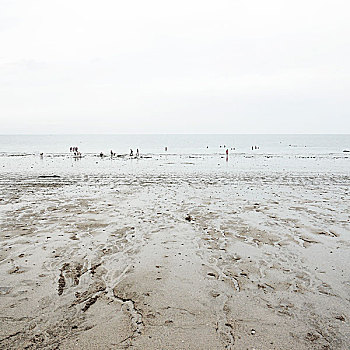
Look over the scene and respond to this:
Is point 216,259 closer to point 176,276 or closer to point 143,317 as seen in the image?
point 176,276

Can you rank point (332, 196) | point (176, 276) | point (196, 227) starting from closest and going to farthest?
point (176, 276)
point (196, 227)
point (332, 196)

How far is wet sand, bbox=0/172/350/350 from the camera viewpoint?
5.24 metres

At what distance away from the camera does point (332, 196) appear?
60.0ft

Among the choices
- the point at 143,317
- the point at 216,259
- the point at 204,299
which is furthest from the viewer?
the point at 216,259

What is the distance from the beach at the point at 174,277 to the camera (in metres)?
5.24

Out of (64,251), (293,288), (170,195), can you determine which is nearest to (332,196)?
(170,195)

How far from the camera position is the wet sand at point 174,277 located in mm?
5238

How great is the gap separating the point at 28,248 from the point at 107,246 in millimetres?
2328

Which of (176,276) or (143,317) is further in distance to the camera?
(176,276)

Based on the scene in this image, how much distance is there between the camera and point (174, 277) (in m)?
7.46

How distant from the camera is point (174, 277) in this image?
24.5 feet

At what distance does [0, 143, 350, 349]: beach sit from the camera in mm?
5238

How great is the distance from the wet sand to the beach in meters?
0.03

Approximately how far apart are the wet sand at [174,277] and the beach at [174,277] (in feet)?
0.10
